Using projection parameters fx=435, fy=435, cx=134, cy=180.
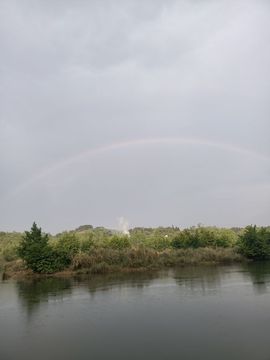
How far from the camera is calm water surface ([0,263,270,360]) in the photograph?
17.7m

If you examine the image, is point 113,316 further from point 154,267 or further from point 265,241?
point 265,241

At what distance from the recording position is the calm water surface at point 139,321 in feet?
58.1

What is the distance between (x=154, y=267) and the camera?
55.5 meters

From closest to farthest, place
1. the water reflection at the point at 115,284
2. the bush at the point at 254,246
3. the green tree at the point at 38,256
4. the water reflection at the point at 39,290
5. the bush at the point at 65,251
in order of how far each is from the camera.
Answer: the water reflection at the point at 39,290
the water reflection at the point at 115,284
the green tree at the point at 38,256
the bush at the point at 65,251
the bush at the point at 254,246

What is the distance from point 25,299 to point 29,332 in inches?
455

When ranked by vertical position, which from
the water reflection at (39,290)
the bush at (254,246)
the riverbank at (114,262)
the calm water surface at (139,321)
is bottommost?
the calm water surface at (139,321)

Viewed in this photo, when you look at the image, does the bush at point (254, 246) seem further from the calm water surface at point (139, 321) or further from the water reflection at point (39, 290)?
the water reflection at point (39, 290)

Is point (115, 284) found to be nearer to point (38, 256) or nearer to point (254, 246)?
point (38, 256)

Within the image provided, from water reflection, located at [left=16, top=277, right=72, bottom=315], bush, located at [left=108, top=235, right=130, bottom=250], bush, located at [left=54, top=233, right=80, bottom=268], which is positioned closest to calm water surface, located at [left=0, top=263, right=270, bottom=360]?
water reflection, located at [left=16, top=277, right=72, bottom=315]

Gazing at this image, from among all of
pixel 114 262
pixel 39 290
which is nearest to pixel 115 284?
pixel 39 290

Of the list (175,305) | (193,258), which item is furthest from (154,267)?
(175,305)

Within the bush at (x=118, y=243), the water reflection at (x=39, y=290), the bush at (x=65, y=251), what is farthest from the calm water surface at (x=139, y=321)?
the bush at (x=118, y=243)

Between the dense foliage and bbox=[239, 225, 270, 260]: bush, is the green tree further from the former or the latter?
bbox=[239, 225, 270, 260]: bush

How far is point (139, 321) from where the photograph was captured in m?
23.6
